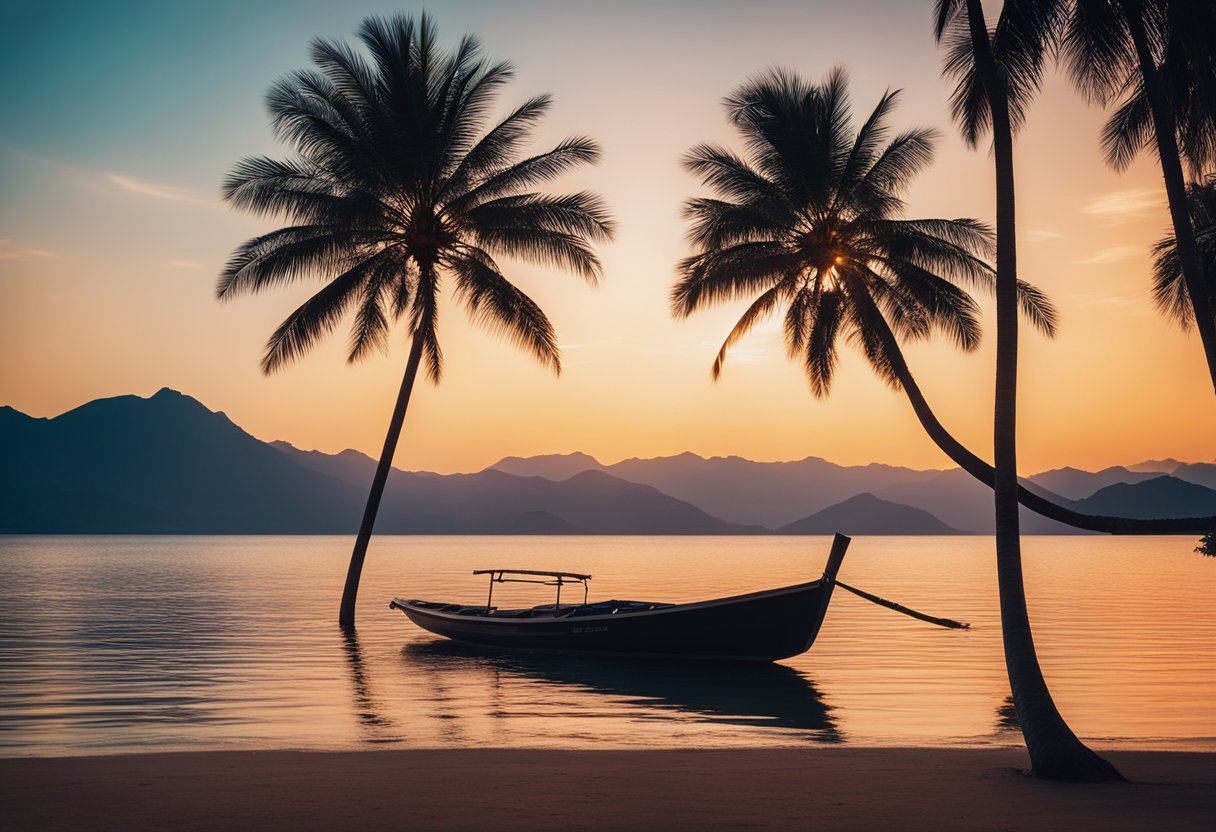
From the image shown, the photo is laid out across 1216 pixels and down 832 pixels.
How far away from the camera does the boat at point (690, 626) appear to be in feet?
77.3

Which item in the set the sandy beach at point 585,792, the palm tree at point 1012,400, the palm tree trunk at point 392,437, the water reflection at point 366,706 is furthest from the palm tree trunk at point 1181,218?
the palm tree trunk at point 392,437

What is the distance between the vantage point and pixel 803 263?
2780 cm

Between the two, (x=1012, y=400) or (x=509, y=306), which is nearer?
(x=1012, y=400)

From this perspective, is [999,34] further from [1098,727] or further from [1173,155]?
[1098,727]

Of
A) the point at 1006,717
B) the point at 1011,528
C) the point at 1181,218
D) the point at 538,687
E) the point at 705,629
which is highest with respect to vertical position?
the point at 1181,218

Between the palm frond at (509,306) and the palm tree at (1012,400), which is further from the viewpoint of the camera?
the palm frond at (509,306)

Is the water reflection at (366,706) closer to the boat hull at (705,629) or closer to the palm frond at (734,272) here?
the boat hull at (705,629)

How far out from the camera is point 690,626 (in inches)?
958

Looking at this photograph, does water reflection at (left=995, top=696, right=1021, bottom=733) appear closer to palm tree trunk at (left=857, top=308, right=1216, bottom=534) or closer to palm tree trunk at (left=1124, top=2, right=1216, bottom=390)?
palm tree trunk at (left=857, top=308, right=1216, bottom=534)

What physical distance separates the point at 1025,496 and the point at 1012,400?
10.2 metres

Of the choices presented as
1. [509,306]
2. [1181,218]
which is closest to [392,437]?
[509,306]

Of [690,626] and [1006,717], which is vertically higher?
[690,626]

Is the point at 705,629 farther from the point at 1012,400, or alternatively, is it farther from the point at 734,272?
the point at 1012,400

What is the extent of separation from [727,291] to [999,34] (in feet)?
54.4
